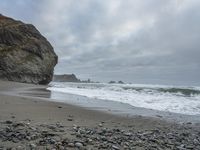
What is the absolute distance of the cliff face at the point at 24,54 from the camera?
38.9m

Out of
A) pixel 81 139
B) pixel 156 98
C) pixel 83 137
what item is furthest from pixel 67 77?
pixel 81 139

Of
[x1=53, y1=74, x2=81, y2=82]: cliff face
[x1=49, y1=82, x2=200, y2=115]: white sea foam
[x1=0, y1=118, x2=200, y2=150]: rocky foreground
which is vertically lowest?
[x1=0, y1=118, x2=200, y2=150]: rocky foreground

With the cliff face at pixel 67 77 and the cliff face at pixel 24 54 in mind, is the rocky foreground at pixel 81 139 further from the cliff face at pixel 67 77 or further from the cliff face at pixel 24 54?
the cliff face at pixel 67 77

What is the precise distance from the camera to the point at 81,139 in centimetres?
705

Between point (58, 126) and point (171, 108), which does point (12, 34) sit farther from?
point (58, 126)

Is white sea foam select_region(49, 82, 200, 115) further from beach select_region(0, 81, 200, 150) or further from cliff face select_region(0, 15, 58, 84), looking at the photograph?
cliff face select_region(0, 15, 58, 84)

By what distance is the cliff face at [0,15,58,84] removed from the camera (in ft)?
128

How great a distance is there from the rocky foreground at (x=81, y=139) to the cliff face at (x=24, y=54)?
31.7 m

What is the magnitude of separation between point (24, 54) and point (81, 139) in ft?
119

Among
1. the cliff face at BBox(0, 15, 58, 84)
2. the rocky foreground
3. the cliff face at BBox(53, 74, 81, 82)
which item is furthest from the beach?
the cliff face at BBox(53, 74, 81, 82)

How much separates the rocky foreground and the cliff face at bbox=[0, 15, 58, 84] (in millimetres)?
31734

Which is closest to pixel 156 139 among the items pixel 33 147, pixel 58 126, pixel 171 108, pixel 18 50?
pixel 58 126

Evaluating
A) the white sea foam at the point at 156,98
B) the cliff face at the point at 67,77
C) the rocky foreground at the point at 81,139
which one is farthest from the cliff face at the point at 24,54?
the cliff face at the point at 67,77

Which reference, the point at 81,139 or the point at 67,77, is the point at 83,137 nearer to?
the point at 81,139
